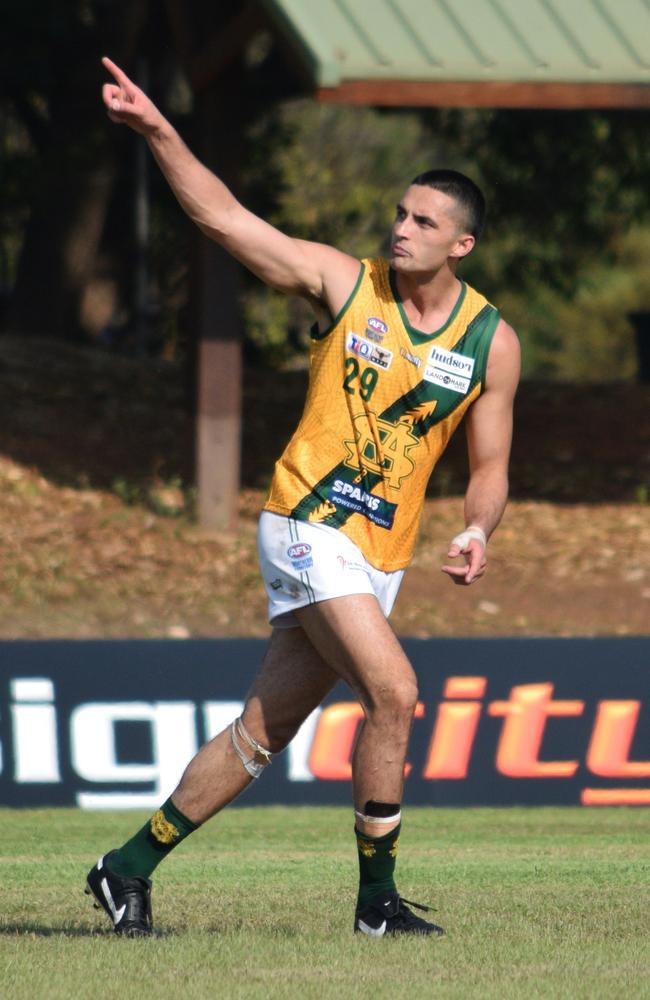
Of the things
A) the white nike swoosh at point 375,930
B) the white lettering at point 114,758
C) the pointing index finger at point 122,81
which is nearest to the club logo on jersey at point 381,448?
the pointing index finger at point 122,81

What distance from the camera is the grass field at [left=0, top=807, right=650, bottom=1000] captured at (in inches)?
191

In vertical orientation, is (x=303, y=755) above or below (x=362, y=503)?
below

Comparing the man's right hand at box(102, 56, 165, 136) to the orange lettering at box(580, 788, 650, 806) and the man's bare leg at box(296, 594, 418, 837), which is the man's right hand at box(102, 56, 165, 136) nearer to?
the man's bare leg at box(296, 594, 418, 837)

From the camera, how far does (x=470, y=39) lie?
1318 cm

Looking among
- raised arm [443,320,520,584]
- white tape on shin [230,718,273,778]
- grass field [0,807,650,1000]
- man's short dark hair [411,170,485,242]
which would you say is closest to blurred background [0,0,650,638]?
grass field [0,807,650,1000]

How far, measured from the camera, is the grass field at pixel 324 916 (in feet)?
15.9

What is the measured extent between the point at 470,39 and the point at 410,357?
26.6 ft

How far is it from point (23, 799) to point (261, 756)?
4623mm

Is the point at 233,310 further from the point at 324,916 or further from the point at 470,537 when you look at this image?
the point at 470,537

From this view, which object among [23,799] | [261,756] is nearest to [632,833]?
[23,799]

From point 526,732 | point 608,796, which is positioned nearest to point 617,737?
point 608,796

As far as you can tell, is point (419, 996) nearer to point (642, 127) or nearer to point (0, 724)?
point (0, 724)

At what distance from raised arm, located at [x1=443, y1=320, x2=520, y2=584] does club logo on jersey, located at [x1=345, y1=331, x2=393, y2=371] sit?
40 centimetres

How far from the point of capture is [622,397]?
1989 centimetres
